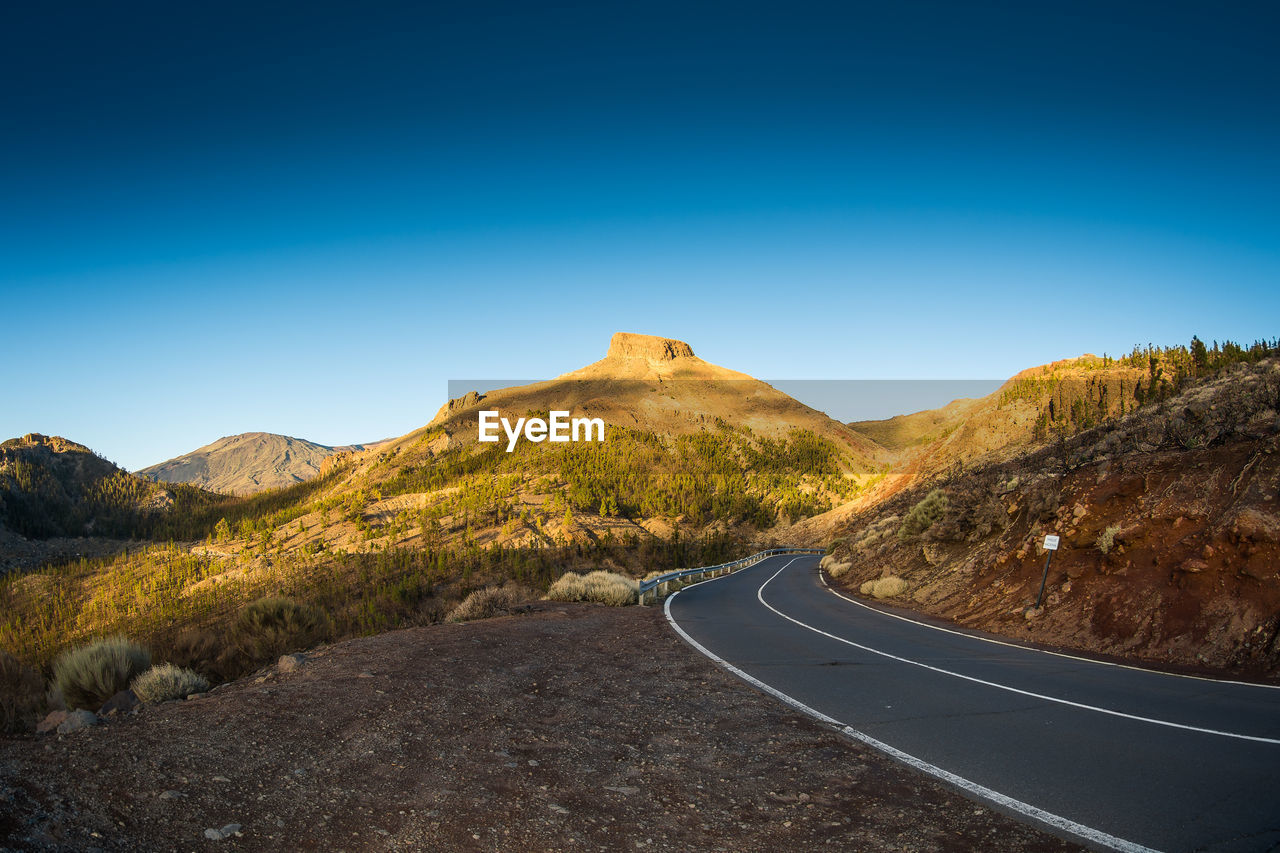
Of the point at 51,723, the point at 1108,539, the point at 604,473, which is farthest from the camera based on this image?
the point at 604,473

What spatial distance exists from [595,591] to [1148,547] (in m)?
13.2

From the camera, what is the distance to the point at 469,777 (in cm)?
Result: 509

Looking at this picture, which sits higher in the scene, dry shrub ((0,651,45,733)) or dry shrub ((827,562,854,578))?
dry shrub ((0,651,45,733))

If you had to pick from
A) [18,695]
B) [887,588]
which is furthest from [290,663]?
[887,588]

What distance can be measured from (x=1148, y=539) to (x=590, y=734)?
1316 cm

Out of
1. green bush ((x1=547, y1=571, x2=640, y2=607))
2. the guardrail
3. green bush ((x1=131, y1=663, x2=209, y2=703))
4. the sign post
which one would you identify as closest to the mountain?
the guardrail

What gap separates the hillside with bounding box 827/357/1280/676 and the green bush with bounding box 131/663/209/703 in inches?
568

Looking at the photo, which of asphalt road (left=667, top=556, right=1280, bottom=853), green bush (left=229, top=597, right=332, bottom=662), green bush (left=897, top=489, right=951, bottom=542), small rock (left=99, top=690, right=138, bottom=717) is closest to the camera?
asphalt road (left=667, top=556, right=1280, bottom=853)

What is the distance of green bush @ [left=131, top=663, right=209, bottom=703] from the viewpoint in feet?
25.5

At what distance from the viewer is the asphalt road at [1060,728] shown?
4398mm

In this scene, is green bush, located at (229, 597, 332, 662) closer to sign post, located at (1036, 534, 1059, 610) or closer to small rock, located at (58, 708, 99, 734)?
small rock, located at (58, 708, 99, 734)

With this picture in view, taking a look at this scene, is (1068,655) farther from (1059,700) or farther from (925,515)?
(925,515)

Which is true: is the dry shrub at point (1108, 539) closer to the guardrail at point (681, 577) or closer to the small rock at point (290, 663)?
the guardrail at point (681, 577)

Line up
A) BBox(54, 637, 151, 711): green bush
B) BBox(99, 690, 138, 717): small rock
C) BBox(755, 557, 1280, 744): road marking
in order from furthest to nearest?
BBox(54, 637, 151, 711): green bush, BBox(99, 690, 138, 717): small rock, BBox(755, 557, 1280, 744): road marking
